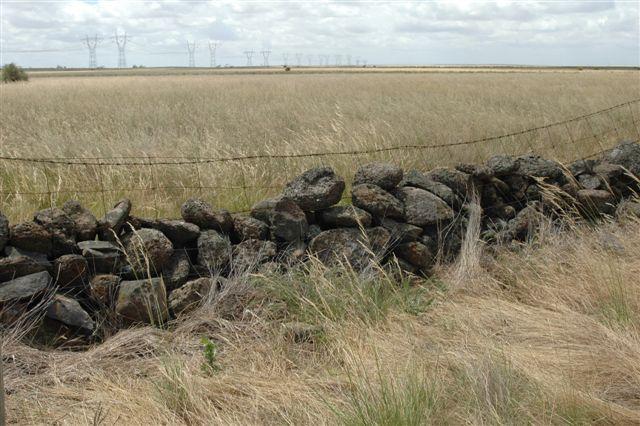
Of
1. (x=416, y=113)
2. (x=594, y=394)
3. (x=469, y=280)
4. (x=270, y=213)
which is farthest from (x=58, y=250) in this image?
(x=416, y=113)

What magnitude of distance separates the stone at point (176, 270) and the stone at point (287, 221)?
2.28ft

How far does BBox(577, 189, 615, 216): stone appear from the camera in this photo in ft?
21.2

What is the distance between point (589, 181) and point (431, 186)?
80.7 inches

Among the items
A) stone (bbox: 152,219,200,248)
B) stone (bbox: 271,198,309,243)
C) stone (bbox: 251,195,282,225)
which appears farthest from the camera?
stone (bbox: 251,195,282,225)

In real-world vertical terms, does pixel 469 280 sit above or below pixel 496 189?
below

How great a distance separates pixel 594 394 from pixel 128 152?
21.2 ft

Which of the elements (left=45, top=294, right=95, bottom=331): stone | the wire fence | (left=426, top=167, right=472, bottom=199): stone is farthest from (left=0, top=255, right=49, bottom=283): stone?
(left=426, top=167, right=472, bottom=199): stone

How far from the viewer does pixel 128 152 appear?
8.30m

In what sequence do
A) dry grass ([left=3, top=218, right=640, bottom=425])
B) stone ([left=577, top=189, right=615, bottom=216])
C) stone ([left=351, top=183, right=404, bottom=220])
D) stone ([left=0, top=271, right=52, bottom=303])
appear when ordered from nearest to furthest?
dry grass ([left=3, top=218, right=640, bottom=425]) → stone ([left=0, top=271, right=52, bottom=303]) → stone ([left=351, top=183, right=404, bottom=220]) → stone ([left=577, top=189, right=615, bottom=216])

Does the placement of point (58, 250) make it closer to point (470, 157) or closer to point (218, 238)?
point (218, 238)

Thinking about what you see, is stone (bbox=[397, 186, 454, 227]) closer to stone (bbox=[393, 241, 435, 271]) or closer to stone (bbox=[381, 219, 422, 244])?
stone (bbox=[381, 219, 422, 244])

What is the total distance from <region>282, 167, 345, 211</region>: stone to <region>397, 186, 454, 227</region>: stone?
0.66 metres

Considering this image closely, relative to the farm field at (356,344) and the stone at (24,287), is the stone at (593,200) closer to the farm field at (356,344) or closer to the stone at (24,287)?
the farm field at (356,344)

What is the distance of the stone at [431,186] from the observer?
570 centimetres
